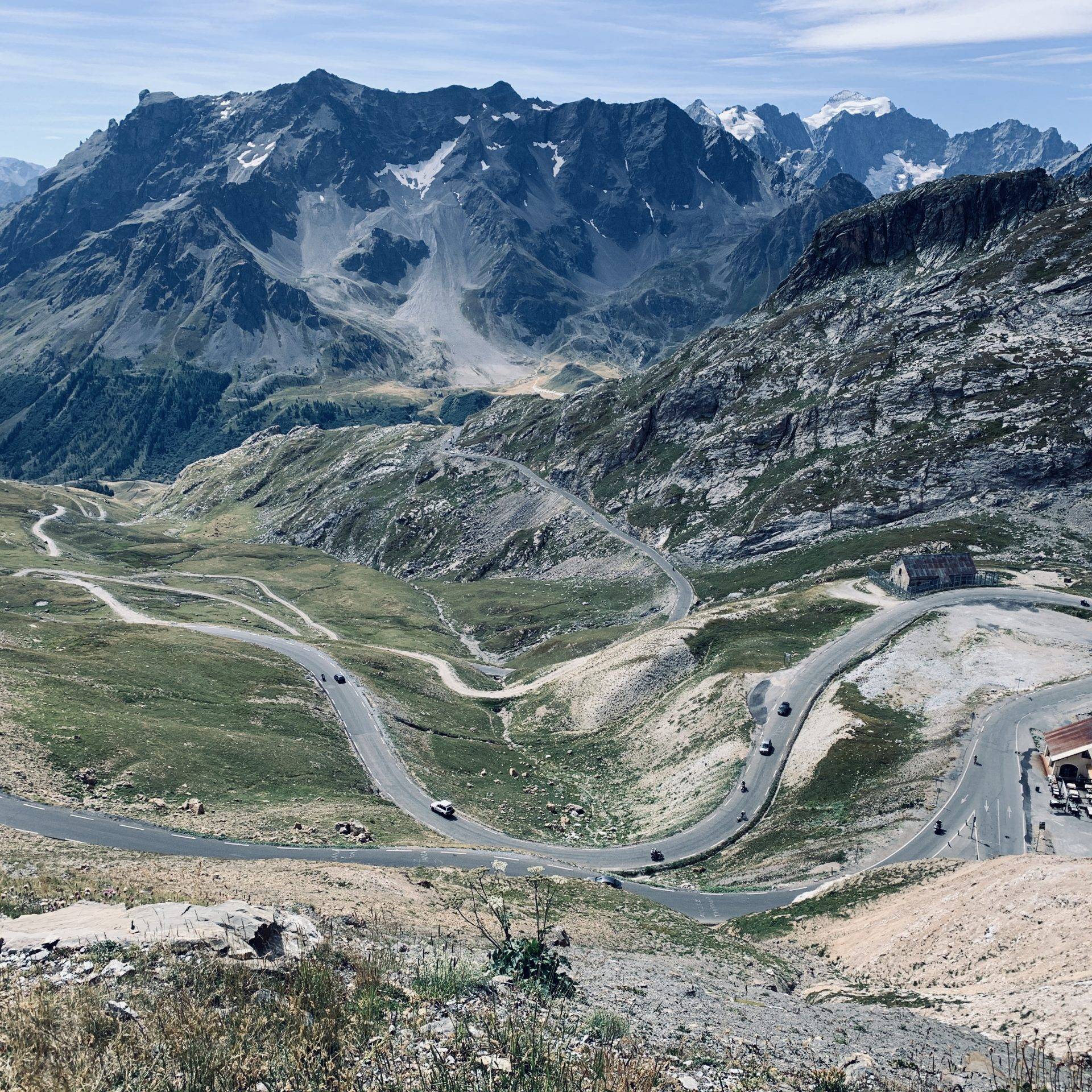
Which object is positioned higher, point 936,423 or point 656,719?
point 936,423

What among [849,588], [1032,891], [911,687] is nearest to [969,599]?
[849,588]

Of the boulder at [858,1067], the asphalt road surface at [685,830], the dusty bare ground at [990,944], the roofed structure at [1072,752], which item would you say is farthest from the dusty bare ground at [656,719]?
the boulder at [858,1067]

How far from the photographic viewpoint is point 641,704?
102250 mm

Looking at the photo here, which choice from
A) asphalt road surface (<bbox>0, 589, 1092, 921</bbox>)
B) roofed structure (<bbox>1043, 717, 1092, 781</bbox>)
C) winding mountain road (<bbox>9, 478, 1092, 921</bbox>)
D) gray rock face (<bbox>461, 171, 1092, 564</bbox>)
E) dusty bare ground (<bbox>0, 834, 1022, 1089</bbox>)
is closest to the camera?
dusty bare ground (<bbox>0, 834, 1022, 1089</bbox>)

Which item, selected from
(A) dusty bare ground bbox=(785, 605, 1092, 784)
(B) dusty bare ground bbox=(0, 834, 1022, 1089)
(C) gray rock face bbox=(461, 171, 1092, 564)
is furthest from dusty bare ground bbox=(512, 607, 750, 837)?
(C) gray rock face bbox=(461, 171, 1092, 564)

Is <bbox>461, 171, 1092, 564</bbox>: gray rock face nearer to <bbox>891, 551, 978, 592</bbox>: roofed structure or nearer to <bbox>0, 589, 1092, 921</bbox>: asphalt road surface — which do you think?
<bbox>891, 551, 978, 592</bbox>: roofed structure

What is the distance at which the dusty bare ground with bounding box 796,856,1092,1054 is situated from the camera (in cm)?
2700

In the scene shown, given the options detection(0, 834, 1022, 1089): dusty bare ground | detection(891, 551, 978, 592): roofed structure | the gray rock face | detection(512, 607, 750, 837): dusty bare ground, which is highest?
the gray rock face

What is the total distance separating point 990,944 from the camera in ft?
117

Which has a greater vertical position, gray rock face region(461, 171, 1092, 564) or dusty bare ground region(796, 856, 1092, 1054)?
gray rock face region(461, 171, 1092, 564)

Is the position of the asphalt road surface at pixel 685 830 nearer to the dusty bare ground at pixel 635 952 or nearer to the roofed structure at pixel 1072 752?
the roofed structure at pixel 1072 752

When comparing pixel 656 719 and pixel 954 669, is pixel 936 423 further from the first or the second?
pixel 656 719

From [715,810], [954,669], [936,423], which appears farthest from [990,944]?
[936,423]

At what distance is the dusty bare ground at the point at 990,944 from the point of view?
27.0m
